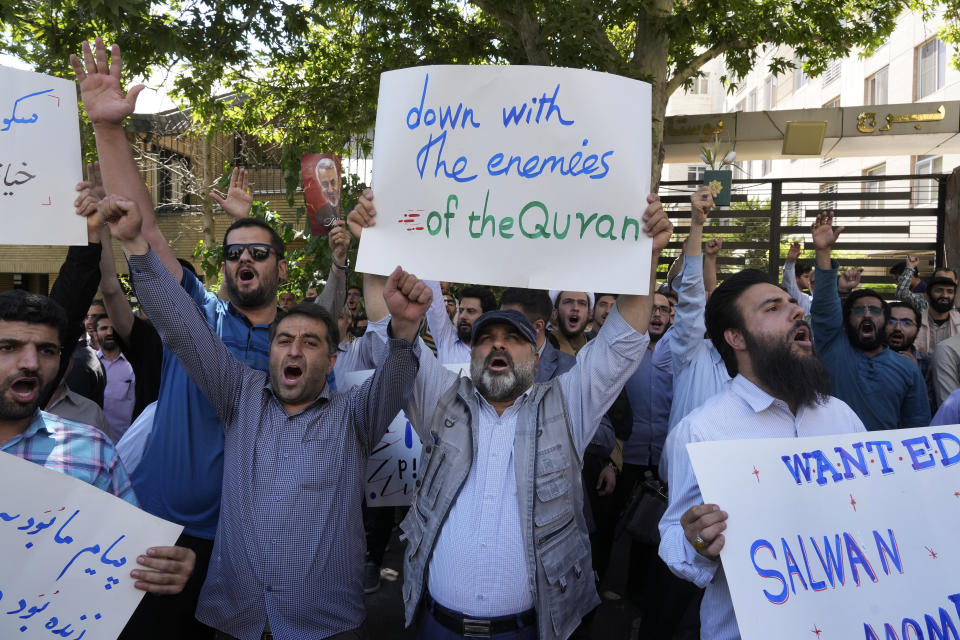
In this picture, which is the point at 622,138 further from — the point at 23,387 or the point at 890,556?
the point at 23,387

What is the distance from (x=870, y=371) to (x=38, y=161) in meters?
4.04

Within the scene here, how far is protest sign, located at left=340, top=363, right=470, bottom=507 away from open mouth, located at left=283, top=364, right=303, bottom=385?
126 centimetres

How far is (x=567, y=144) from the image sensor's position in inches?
96.0

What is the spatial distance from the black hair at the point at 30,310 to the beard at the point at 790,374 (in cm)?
208

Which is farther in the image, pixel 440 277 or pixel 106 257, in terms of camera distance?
pixel 106 257

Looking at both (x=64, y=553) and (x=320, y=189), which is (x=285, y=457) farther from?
(x=320, y=189)

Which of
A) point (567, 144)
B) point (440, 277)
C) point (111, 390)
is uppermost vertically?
point (567, 144)

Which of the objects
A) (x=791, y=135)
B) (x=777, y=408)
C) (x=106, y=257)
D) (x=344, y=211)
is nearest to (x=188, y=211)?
(x=344, y=211)

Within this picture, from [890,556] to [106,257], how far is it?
279 cm

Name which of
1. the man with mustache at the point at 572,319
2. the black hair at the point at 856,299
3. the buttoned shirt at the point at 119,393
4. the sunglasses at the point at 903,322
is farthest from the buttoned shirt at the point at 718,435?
the buttoned shirt at the point at 119,393

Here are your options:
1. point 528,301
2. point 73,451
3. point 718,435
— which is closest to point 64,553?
point 73,451

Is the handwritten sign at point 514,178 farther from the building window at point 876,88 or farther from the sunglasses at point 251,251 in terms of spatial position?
the building window at point 876,88

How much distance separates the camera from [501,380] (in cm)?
259

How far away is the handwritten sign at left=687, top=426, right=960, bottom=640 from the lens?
179cm
